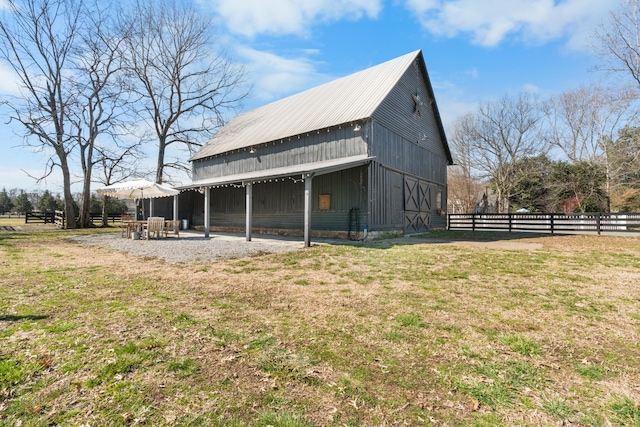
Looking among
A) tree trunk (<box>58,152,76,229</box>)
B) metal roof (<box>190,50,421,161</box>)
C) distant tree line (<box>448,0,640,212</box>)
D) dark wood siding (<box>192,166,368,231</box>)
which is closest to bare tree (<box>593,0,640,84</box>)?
distant tree line (<box>448,0,640,212</box>)

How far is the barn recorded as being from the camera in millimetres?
12164

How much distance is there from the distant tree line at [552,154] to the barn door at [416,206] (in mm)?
12803

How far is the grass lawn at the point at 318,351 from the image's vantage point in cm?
184

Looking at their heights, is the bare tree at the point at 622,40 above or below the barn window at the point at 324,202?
above

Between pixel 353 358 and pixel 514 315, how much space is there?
7.61ft

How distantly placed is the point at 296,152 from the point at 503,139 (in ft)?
79.0

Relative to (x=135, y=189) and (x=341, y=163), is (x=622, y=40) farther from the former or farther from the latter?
(x=135, y=189)

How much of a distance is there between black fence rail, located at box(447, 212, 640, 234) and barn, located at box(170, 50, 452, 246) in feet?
6.81

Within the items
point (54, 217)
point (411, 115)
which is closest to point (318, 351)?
point (411, 115)

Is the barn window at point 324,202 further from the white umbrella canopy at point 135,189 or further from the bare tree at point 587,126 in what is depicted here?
the bare tree at point 587,126

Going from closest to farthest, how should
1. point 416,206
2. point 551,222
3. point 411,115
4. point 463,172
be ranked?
point 411,115 → point 416,206 → point 551,222 → point 463,172

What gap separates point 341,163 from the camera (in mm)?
10742

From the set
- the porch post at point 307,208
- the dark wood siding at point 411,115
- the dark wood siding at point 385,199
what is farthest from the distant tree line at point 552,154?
the porch post at point 307,208

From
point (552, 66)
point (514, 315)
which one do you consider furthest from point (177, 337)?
point (552, 66)
